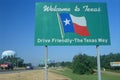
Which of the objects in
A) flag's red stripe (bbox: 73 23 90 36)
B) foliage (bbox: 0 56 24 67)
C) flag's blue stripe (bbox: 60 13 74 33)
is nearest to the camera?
flag's blue stripe (bbox: 60 13 74 33)

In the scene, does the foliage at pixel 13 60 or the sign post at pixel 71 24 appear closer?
the sign post at pixel 71 24

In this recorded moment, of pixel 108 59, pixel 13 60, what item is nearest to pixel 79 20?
pixel 108 59

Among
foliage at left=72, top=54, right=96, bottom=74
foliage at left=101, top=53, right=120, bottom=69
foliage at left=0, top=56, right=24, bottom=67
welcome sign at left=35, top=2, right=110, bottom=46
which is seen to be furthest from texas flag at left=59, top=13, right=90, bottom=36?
foliage at left=0, top=56, right=24, bottom=67

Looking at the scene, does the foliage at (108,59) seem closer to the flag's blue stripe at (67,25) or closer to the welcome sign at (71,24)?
the welcome sign at (71,24)

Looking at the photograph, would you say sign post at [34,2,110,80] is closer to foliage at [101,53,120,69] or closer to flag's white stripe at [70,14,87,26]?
flag's white stripe at [70,14,87,26]

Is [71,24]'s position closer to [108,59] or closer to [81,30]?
[81,30]

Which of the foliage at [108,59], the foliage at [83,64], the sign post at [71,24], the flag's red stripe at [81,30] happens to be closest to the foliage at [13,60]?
the foliage at [108,59]

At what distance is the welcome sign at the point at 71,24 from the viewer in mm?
14375

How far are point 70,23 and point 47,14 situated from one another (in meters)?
1.20

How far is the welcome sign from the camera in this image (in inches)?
566

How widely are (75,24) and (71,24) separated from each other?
19cm

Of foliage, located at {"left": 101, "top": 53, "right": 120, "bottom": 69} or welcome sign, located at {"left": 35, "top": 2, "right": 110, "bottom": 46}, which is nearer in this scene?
welcome sign, located at {"left": 35, "top": 2, "right": 110, "bottom": 46}

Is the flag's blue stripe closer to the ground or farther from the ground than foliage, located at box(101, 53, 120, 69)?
closer to the ground

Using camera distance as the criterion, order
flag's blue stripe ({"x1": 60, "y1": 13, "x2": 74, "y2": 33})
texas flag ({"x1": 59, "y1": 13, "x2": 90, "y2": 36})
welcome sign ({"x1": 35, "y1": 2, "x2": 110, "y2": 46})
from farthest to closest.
→ texas flag ({"x1": 59, "y1": 13, "x2": 90, "y2": 36})
flag's blue stripe ({"x1": 60, "y1": 13, "x2": 74, "y2": 33})
welcome sign ({"x1": 35, "y1": 2, "x2": 110, "y2": 46})
